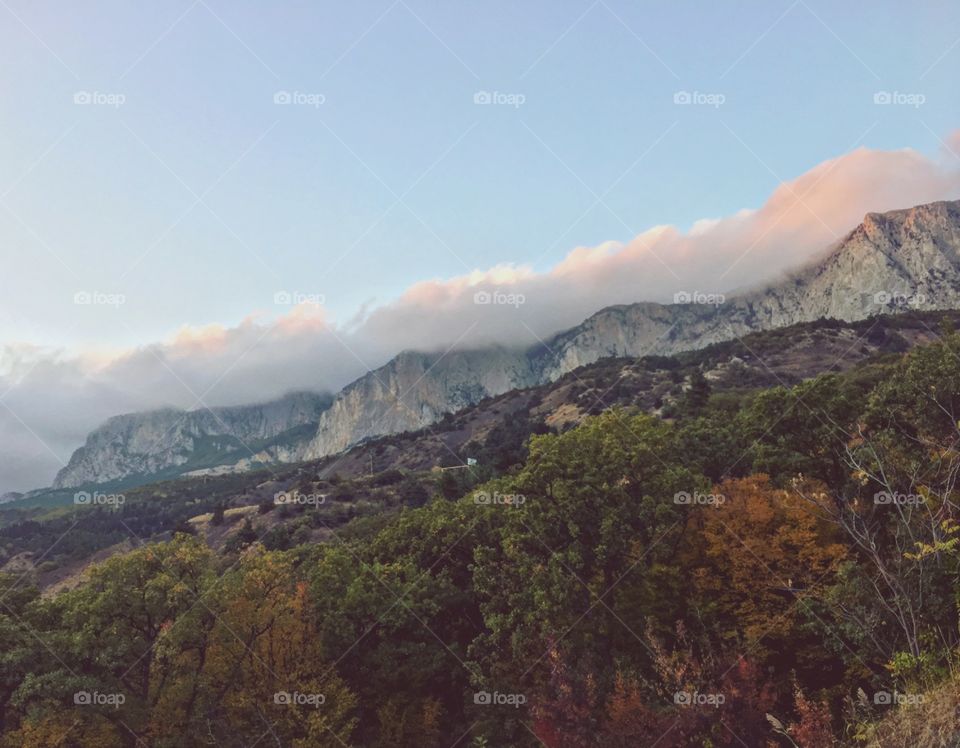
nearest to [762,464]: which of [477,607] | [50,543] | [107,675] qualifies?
[477,607]

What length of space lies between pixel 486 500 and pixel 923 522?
29.0m

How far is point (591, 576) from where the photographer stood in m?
32.7

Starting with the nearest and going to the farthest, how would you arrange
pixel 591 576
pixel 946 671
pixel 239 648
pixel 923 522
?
pixel 946 671 < pixel 923 522 < pixel 591 576 < pixel 239 648

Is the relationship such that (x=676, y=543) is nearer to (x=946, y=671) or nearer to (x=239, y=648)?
(x=946, y=671)
